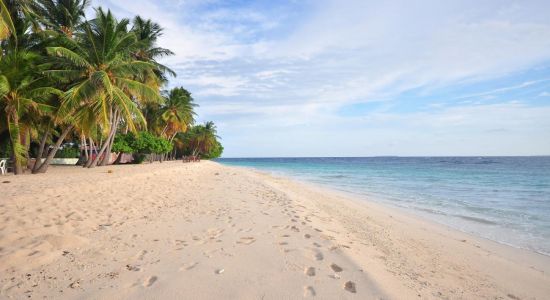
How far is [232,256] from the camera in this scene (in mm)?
3969

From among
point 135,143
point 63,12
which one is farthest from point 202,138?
point 63,12

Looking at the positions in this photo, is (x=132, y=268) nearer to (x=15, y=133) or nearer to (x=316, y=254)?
(x=316, y=254)

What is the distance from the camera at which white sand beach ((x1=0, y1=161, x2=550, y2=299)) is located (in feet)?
10.2

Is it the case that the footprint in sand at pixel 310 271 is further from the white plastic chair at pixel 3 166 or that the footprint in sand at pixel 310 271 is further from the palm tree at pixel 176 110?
the palm tree at pixel 176 110

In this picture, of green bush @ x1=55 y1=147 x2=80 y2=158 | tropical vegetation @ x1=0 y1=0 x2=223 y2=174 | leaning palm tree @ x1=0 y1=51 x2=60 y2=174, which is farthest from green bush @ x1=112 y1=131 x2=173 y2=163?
leaning palm tree @ x1=0 y1=51 x2=60 y2=174

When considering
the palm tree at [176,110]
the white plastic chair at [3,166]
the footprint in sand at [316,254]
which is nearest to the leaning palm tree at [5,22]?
the white plastic chair at [3,166]

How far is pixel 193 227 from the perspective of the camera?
550 cm

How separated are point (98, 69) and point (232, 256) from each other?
578 inches

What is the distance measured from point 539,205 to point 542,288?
29.8 feet

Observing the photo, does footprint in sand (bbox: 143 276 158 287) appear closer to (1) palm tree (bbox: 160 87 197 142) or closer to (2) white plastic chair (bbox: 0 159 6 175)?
(2) white plastic chair (bbox: 0 159 6 175)

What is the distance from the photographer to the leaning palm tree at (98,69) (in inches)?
544

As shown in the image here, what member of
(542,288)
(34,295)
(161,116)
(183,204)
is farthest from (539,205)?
(161,116)

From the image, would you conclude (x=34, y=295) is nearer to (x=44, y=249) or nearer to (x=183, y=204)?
(x=44, y=249)

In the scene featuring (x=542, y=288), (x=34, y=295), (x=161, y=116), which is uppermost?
(x=161, y=116)
